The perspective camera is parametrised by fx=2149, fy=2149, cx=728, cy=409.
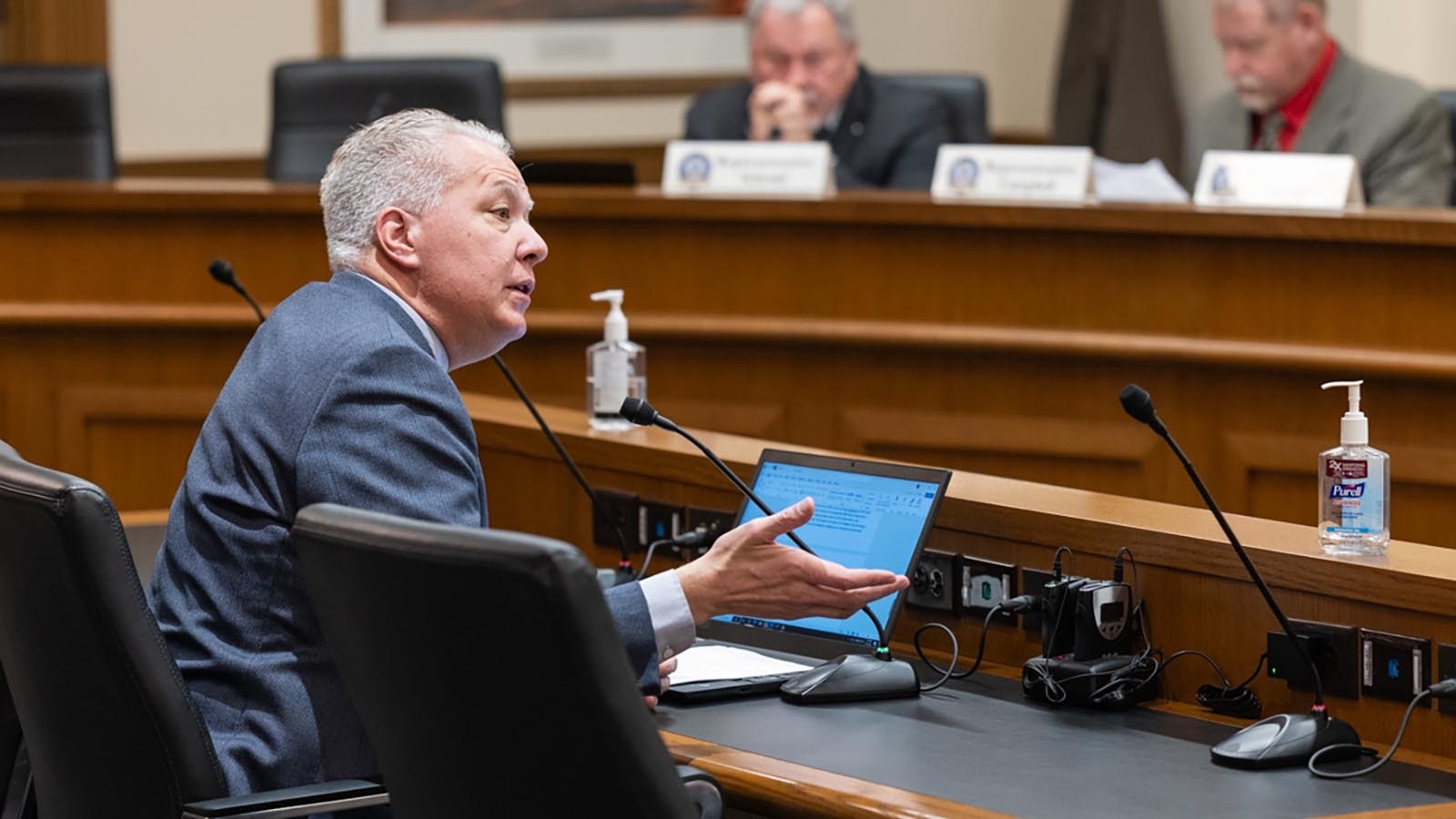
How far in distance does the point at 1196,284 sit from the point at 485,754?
248 cm

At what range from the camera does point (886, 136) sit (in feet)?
16.4

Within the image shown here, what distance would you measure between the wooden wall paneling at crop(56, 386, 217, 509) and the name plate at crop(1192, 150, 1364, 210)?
6.55ft

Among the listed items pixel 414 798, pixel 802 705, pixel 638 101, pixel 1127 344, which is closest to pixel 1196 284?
pixel 1127 344

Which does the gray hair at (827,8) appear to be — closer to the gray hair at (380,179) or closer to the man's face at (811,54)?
the man's face at (811,54)

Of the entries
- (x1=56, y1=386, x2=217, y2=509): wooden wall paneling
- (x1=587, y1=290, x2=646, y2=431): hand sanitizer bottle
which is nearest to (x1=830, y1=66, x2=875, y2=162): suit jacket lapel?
(x1=56, y1=386, x2=217, y2=509): wooden wall paneling

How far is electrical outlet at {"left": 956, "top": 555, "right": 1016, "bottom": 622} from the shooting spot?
7.82ft

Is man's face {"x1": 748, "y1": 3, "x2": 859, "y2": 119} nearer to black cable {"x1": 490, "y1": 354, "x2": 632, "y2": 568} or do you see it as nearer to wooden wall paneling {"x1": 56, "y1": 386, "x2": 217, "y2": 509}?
wooden wall paneling {"x1": 56, "y1": 386, "x2": 217, "y2": 509}

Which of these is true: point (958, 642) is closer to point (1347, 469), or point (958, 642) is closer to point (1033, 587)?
point (1033, 587)

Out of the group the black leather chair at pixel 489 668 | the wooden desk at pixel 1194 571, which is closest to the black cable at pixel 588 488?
the wooden desk at pixel 1194 571

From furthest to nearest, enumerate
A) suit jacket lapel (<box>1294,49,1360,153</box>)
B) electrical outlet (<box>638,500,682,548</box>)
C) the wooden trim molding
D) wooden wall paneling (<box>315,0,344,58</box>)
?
wooden wall paneling (<box>315,0,344,58</box>) < suit jacket lapel (<box>1294,49,1360,153</box>) < electrical outlet (<box>638,500,682,548</box>) < the wooden trim molding

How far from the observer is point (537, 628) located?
1534mm

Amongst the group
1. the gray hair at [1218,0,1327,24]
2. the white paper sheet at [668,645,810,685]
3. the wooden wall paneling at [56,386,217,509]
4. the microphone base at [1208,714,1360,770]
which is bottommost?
the wooden wall paneling at [56,386,217,509]

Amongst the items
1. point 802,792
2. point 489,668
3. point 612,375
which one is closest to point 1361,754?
point 802,792

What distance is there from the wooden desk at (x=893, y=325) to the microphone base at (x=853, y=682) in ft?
5.32
